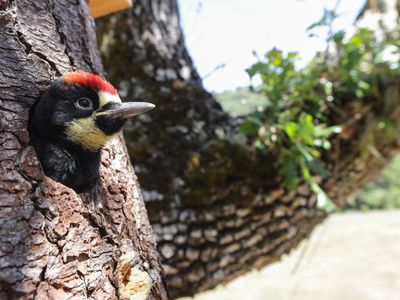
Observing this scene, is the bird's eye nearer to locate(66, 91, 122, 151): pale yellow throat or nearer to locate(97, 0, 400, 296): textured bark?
locate(66, 91, 122, 151): pale yellow throat

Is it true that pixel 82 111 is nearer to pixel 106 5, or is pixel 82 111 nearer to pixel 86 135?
pixel 86 135

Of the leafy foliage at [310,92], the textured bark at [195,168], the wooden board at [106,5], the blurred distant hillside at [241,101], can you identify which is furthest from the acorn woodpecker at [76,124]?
the blurred distant hillside at [241,101]

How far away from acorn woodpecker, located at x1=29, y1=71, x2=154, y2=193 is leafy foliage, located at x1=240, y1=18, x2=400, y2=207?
2.93 feet

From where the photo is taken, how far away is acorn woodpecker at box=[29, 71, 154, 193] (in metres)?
0.97

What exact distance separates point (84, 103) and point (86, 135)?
81 millimetres

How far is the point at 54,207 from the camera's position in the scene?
2.69ft

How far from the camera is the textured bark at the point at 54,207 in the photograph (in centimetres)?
74

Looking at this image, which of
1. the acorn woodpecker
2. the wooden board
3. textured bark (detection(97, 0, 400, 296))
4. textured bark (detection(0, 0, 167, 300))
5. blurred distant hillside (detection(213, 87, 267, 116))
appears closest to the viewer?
textured bark (detection(0, 0, 167, 300))

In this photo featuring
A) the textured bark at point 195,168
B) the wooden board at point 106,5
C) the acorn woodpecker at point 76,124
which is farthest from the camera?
the textured bark at point 195,168

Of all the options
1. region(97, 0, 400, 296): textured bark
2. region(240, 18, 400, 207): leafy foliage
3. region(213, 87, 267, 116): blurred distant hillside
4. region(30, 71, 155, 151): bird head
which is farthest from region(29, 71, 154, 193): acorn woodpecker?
region(213, 87, 267, 116): blurred distant hillside

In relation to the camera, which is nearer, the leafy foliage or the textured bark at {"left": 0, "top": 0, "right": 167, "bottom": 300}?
the textured bark at {"left": 0, "top": 0, "right": 167, "bottom": 300}

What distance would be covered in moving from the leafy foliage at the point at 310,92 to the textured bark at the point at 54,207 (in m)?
0.92

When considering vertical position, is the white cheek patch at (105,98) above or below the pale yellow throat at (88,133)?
above

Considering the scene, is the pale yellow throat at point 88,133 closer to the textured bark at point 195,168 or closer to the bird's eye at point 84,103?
the bird's eye at point 84,103
